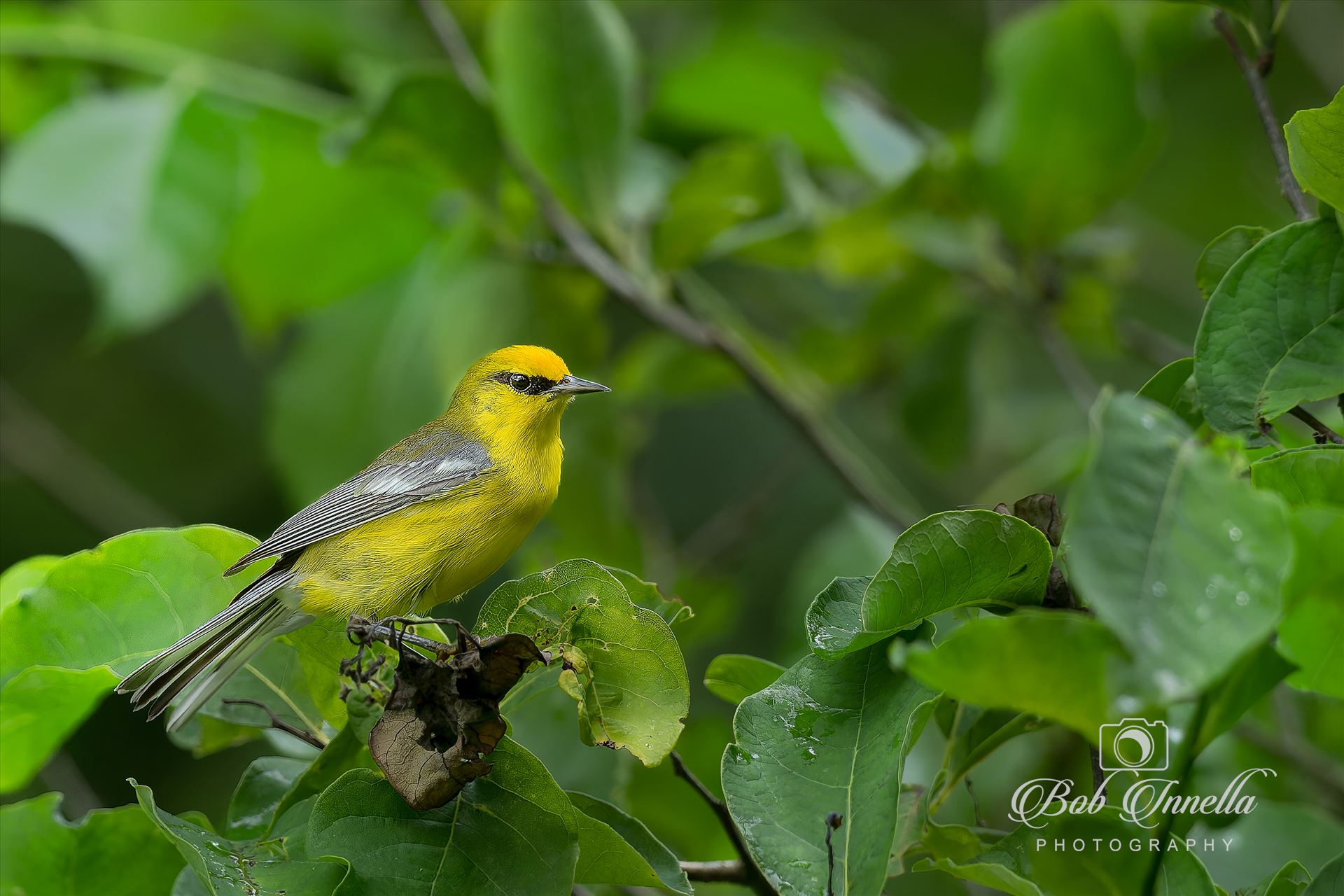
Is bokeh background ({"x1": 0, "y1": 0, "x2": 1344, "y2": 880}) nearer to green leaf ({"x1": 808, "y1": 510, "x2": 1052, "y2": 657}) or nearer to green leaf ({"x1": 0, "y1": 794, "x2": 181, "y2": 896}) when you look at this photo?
green leaf ({"x1": 0, "y1": 794, "x2": 181, "y2": 896})

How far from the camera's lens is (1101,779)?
1.76m

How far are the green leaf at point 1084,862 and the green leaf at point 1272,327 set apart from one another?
0.60 meters

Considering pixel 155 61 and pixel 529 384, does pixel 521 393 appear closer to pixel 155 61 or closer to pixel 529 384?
pixel 529 384

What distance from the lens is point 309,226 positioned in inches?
161

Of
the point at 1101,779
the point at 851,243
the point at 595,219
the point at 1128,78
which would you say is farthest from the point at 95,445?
the point at 1101,779

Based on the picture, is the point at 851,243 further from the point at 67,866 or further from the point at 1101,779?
the point at 67,866

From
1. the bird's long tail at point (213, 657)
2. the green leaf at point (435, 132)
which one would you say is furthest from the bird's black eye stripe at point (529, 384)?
the bird's long tail at point (213, 657)

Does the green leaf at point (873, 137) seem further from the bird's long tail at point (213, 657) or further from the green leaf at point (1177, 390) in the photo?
the bird's long tail at point (213, 657)

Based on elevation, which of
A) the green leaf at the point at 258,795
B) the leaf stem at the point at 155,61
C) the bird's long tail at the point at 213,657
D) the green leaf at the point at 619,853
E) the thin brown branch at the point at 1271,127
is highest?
the leaf stem at the point at 155,61

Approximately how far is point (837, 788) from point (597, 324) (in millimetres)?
2559

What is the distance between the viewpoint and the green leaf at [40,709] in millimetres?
1795

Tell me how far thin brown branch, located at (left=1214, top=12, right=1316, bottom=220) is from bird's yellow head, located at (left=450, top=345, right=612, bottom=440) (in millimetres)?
1652

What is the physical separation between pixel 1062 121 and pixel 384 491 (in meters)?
2.26

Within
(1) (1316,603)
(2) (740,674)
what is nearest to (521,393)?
(2) (740,674)
